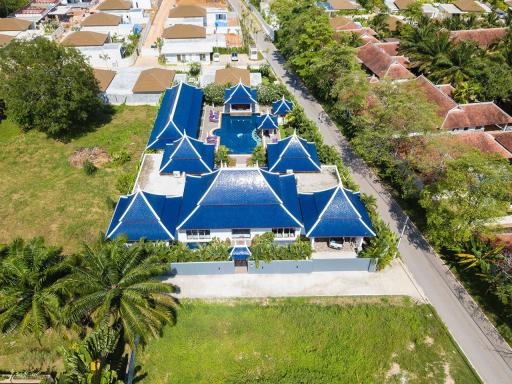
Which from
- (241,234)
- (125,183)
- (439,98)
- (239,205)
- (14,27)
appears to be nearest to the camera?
(239,205)

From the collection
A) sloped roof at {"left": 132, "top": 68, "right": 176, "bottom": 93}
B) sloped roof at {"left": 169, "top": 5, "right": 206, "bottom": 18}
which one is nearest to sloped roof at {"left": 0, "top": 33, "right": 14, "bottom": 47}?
sloped roof at {"left": 132, "top": 68, "right": 176, "bottom": 93}

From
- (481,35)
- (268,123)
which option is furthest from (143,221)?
(481,35)

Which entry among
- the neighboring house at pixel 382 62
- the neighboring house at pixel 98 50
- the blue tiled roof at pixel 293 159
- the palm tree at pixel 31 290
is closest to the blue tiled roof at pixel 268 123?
the blue tiled roof at pixel 293 159

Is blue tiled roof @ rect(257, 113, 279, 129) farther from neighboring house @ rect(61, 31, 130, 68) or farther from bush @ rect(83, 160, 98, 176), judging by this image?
neighboring house @ rect(61, 31, 130, 68)

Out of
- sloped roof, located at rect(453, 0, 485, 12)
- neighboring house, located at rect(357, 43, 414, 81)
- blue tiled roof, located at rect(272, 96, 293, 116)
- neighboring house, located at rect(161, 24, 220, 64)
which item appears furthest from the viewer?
sloped roof, located at rect(453, 0, 485, 12)

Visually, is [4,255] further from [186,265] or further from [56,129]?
[56,129]

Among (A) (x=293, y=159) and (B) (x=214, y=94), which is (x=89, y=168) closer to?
(B) (x=214, y=94)

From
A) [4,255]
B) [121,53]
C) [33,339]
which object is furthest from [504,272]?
[121,53]

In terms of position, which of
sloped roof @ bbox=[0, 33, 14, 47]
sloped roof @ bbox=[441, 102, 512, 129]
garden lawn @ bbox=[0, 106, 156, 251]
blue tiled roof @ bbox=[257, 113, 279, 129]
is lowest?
garden lawn @ bbox=[0, 106, 156, 251]

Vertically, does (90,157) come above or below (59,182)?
above
